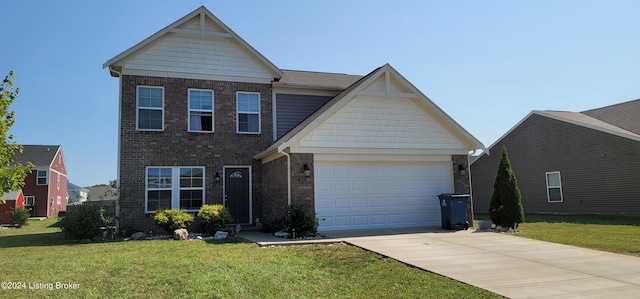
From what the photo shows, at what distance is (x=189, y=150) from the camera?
1542 centimetres

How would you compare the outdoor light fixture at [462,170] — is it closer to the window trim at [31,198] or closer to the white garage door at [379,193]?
the white garage door at [379,193]

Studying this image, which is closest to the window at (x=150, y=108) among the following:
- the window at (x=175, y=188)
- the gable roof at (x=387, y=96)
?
the window at (x=175, y=188)

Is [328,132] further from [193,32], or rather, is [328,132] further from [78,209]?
[78,209]

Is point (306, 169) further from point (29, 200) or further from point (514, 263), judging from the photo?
point (29, 200)

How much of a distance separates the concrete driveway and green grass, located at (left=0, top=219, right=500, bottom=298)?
0.53 meters

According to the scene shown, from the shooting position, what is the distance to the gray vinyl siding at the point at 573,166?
19.9 meters

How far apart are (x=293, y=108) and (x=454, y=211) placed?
7383mm

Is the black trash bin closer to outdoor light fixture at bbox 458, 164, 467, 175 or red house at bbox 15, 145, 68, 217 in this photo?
outdoor light fixture at bbox 458, 164, 467, 175

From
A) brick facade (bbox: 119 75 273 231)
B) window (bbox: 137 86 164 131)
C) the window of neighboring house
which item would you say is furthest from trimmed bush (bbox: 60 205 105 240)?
the window of neighboring house

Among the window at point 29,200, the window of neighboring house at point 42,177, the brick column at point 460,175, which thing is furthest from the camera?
the window of neighboring house at point 42,177

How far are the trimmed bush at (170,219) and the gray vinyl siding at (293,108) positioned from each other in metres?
4.84

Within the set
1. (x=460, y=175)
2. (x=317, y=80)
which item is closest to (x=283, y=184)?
(x=460, y=175)

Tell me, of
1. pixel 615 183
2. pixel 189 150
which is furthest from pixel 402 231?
pixel 615 183

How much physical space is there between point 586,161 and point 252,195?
56.3 ft
